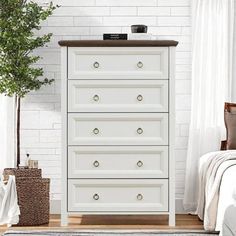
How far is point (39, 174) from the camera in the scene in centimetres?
466

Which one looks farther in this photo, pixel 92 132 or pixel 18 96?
pixel 18 96

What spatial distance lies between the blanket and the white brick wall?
645 mm

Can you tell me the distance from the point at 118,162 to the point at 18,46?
3.52 ft

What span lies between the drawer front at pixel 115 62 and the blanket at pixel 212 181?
2.23 ft

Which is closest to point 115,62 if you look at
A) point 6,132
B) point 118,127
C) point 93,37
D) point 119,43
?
point 119,43

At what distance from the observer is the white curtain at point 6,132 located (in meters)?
5.17

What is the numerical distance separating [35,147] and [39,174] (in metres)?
0.58

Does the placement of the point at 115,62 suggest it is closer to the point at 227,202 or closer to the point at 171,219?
the point at 171,219

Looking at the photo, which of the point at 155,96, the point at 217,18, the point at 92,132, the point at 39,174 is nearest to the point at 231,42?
the point at 217,18

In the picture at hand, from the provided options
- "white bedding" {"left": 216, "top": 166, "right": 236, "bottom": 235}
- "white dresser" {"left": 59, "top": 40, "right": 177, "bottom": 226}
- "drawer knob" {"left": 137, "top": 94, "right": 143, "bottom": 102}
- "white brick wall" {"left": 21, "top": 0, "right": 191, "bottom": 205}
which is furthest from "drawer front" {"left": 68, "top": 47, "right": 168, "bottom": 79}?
"white bedding" {"left": 216, "top": 166, "right": 236, "bottom": 235}

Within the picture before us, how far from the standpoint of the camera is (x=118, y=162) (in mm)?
4457

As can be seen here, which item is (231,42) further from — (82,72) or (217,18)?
(82,72)

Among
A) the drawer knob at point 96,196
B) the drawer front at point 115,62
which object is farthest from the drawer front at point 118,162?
the drawer front at point 115,62

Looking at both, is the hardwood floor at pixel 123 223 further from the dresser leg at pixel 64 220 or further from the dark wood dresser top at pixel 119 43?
the dark wood dresser top at pixel 119 43
